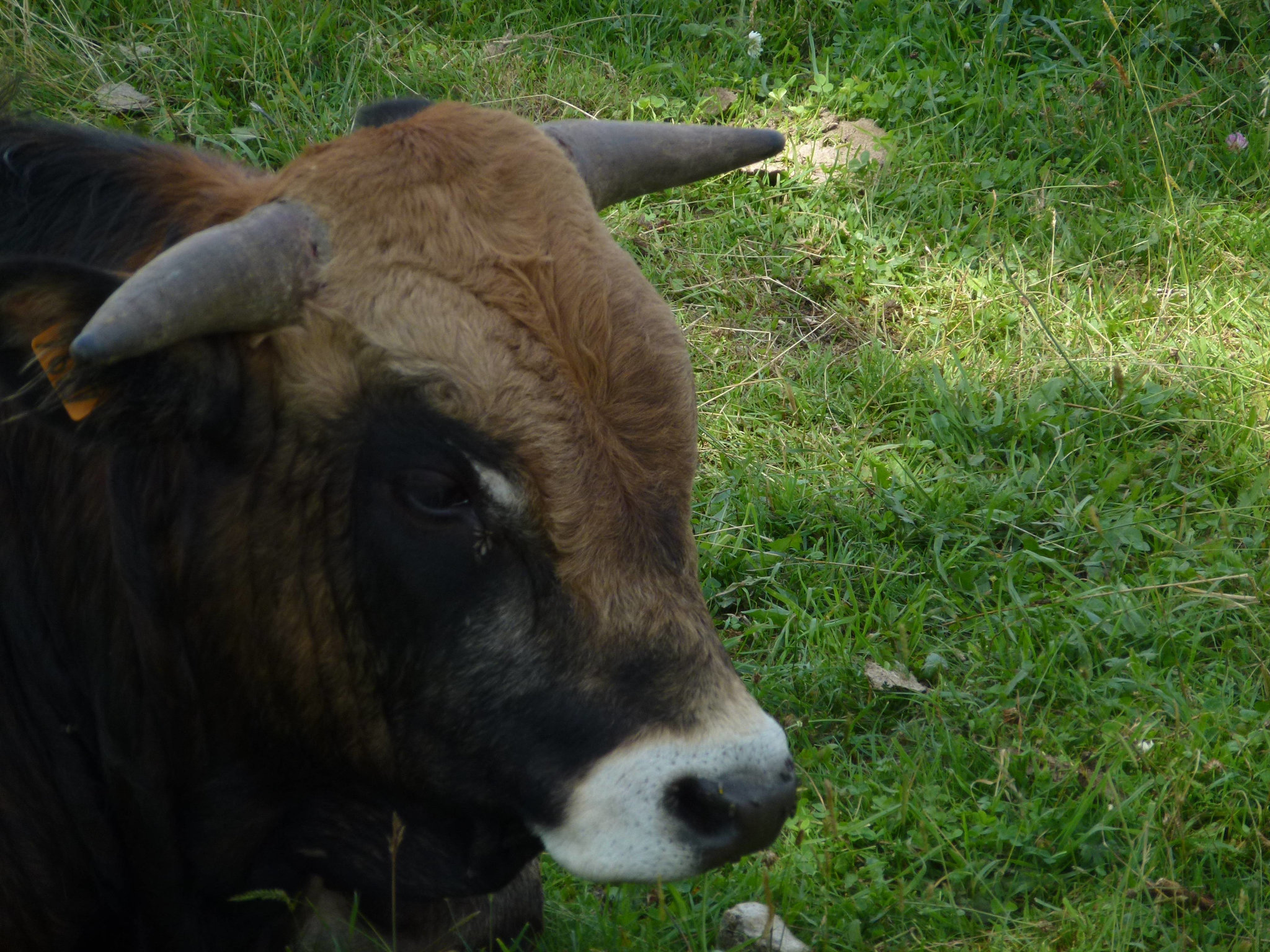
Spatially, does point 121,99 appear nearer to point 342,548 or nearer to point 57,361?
point 57,361

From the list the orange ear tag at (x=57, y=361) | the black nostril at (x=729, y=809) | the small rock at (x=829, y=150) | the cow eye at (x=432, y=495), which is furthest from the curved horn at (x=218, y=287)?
the small rock at (x=829, y=150)

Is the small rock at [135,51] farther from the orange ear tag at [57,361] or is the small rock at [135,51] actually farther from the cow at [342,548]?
the orange ear tag at [57,361]

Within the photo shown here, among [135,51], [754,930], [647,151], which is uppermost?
[647,151]

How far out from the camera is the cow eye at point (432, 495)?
260 centimetres

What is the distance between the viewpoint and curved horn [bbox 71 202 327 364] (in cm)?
231

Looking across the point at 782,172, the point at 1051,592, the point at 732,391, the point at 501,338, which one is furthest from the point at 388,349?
the point at 782,172

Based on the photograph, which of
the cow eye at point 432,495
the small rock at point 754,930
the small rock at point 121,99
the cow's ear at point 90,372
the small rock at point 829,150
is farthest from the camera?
the small rock at point 829,150

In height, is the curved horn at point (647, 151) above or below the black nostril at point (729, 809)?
above

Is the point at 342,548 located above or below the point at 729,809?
above

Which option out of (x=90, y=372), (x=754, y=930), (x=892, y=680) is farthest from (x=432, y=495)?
(x=892, y=680)

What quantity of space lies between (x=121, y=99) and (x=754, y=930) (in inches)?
175

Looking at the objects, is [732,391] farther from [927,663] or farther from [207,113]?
[207,113]

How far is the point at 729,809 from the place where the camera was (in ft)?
8.20

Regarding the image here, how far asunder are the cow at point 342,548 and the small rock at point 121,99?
9.79 feet
